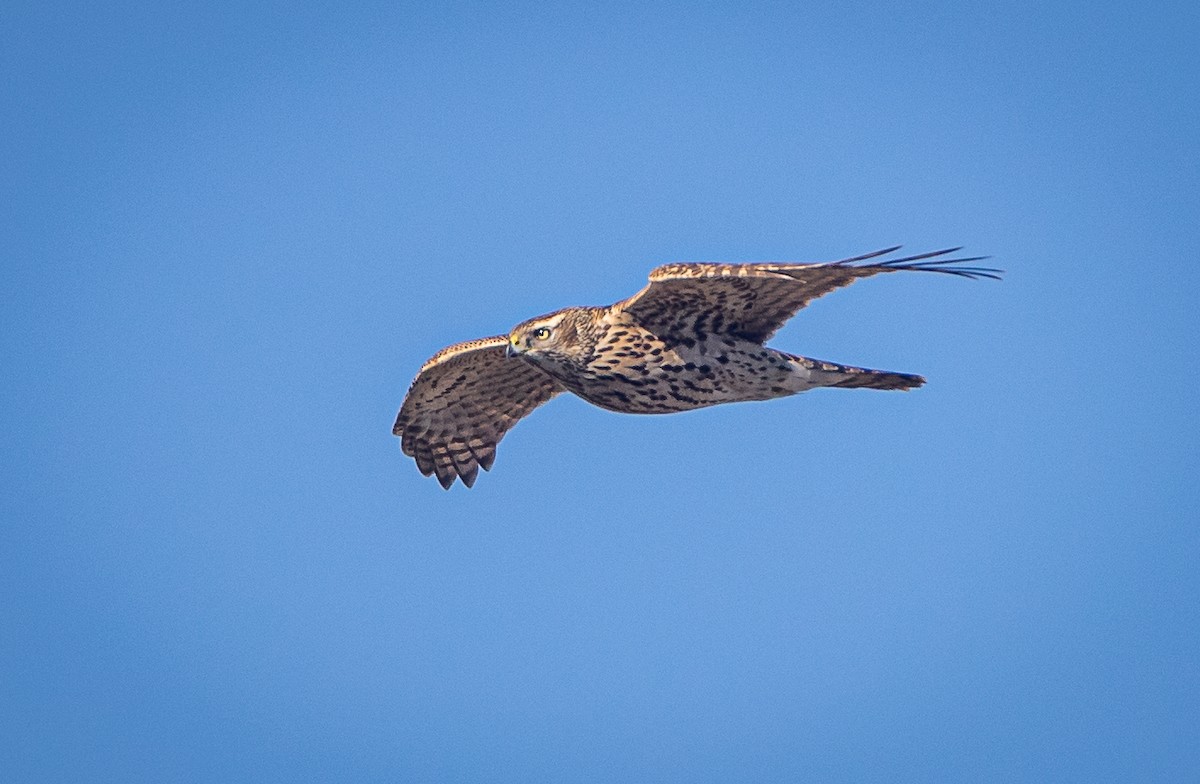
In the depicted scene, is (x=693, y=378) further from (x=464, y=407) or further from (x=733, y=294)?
(x=464, y=407)

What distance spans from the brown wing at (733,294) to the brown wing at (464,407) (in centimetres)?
223

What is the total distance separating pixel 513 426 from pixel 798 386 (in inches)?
140

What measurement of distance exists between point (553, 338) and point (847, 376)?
2.38 metres

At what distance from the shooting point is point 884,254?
11.4 m

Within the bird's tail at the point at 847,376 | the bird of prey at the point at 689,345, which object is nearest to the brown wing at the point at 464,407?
the bird of prey at the point at 689,345

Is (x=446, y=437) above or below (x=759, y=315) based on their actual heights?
above

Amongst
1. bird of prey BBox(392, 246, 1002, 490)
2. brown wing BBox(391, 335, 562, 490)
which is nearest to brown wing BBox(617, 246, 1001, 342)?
bird of prey BBox(392, 246, 1002, 490)

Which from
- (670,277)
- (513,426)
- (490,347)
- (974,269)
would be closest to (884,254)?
(974,269)

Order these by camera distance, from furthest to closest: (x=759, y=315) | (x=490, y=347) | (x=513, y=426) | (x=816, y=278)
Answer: (x=513, y=426) → (x=490, y=347) → (x=759, y=315) → (x=816, y=278)

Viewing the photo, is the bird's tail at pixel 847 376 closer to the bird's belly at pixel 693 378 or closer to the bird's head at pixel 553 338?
the bird's belly at pixel 693 378

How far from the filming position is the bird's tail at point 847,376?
13258 millimetres

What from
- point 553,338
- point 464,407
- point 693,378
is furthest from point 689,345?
point 464,407

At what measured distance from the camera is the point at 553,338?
44.5ft

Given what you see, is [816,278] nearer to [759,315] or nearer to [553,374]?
[759,315]
